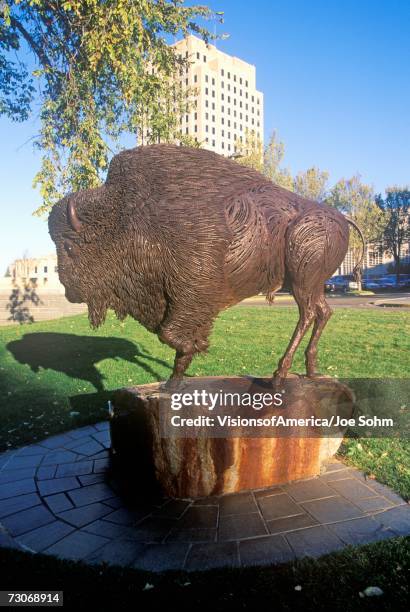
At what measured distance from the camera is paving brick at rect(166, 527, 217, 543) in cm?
313

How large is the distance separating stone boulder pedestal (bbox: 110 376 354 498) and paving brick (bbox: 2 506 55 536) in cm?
80

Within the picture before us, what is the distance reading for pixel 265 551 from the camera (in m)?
2.94

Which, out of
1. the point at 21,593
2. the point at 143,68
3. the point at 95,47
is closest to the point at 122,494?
the point at 21,593

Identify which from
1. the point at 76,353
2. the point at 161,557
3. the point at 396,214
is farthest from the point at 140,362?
the point at 396,214

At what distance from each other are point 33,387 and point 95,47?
24.0ft

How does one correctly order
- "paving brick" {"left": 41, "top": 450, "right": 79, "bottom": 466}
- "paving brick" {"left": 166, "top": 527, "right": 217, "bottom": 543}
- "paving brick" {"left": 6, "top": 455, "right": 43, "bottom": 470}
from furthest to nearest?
"paving brick" {"left": 41, "top": 450, "right": 79, "bottom": 466} < "paving brick" {"left": 6, "top": 455, "right": 43, "bottom": 470} < "paving brick" {"left": 166, "top": 527, "right": 217, "bottom": 543}

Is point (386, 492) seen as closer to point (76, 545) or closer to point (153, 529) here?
point (153, 529)

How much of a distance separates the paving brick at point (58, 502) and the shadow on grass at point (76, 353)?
382 cm

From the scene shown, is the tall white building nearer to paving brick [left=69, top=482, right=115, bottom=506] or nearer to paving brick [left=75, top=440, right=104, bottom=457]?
paving brick [left=75, top=440, right=104, bottom=457]

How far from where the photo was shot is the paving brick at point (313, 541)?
2.90 metres

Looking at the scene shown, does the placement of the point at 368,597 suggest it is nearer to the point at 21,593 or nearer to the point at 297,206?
the point at 21,593

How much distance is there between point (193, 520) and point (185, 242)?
227cm

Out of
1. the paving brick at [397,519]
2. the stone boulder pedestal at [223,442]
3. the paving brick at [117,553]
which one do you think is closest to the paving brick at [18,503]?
the stone boulder pedestal at [223,442]

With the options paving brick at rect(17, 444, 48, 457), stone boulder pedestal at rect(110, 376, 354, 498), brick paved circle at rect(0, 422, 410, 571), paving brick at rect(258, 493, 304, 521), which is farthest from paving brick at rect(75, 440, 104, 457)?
paving brick at rect(258, 493, 304, 521)
